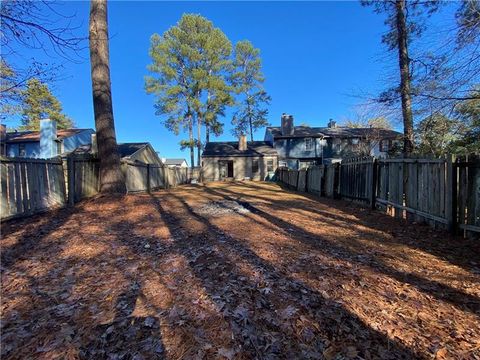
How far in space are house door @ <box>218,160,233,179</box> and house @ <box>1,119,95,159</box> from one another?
15392 mm

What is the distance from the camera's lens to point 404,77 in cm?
925

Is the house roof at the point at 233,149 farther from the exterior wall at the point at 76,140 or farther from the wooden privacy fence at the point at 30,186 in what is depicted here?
the wooden privacy fence at the point at 30,186

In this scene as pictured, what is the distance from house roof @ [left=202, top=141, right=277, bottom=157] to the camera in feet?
97.5

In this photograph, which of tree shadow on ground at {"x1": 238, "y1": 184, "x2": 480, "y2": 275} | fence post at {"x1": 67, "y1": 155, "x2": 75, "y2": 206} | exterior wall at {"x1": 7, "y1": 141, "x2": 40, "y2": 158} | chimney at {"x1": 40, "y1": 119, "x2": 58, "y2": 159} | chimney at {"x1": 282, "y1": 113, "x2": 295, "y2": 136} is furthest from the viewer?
chimney at {"x1": 282, "y1": 113, "x2": 295, "y2": 136}

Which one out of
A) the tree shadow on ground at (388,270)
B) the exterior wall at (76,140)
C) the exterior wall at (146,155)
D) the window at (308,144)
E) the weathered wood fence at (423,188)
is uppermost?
the exterior wall at (76,140)

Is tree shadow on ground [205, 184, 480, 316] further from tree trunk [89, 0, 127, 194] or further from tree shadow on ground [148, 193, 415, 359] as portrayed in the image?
tree trunk [89, 0, 127, 194]

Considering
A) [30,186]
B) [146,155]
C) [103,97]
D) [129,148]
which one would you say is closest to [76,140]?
[129,148]

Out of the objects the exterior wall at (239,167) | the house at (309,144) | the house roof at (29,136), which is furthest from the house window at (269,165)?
the house roof at (29,136)

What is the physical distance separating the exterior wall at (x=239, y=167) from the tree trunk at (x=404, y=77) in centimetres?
1962

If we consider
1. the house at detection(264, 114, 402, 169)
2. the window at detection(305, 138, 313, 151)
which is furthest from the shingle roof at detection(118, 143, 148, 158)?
the window at detection(305, 138, 313, 151)

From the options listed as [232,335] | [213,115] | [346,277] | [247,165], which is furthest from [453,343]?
[213,115]

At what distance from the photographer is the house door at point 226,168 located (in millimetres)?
29992

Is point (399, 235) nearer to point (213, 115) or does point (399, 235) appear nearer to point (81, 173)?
point (81, 173)

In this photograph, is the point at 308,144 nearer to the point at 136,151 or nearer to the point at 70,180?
A: the point at 136,151
